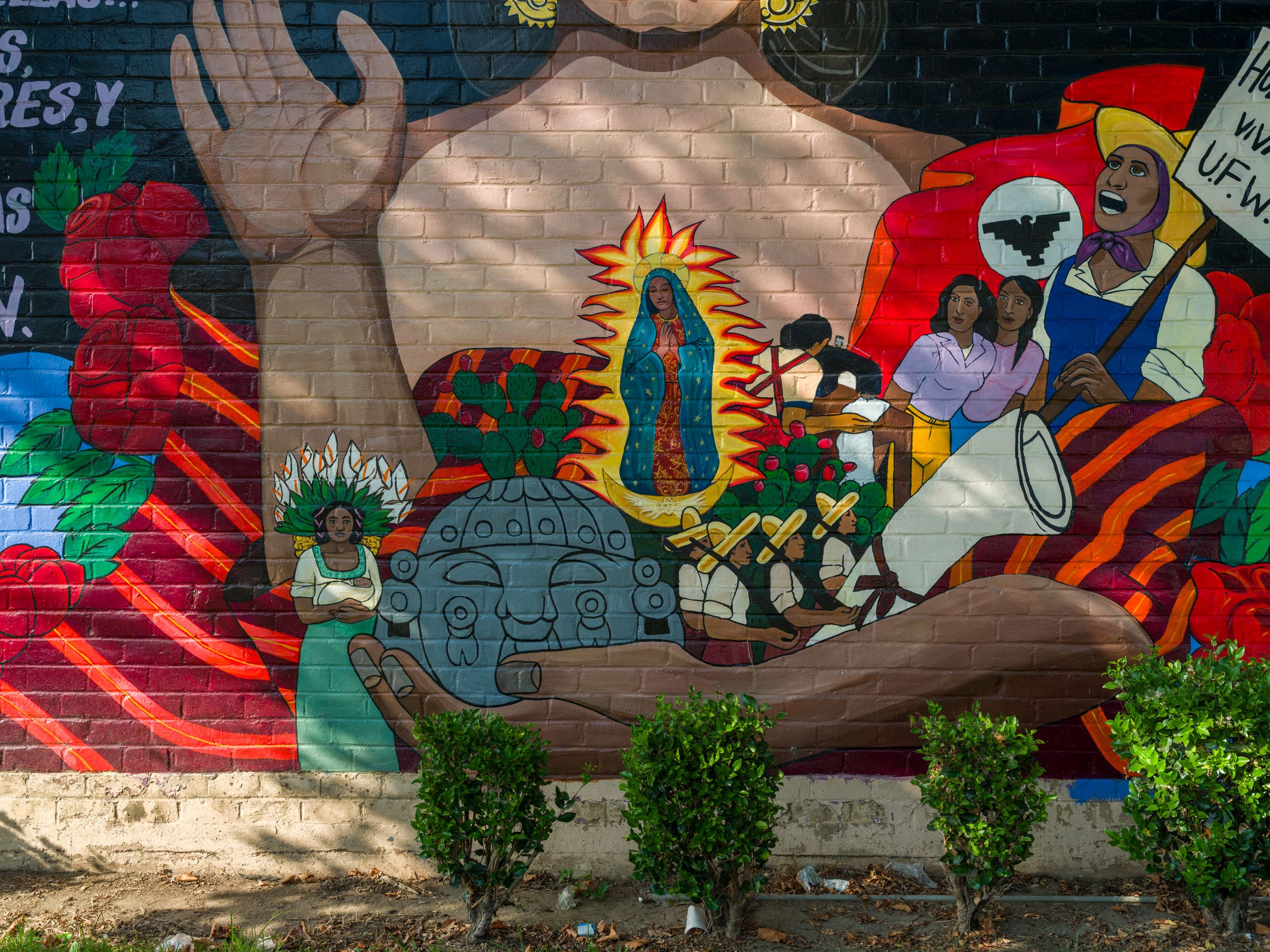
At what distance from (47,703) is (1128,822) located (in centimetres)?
554

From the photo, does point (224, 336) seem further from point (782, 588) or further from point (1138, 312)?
point (1138, 312)

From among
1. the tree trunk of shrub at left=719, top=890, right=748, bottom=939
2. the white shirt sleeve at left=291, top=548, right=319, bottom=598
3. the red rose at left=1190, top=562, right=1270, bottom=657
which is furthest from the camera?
the white shirt sleeve at left=291, top=548, right=319, bottom=598

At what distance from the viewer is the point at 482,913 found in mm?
3641

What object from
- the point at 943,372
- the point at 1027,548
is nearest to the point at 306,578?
the point at 943,372

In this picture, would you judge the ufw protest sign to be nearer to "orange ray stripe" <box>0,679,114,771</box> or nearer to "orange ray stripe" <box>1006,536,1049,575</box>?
"orange ray stripe" <box>1006,536,1049,575</box>

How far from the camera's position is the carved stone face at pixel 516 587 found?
4.27 metres

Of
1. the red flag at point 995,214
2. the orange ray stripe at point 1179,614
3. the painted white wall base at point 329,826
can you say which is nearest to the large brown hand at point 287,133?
the red flag at point 995,214

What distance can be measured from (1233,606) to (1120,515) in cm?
72

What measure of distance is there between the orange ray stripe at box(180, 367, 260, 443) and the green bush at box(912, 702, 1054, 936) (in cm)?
358

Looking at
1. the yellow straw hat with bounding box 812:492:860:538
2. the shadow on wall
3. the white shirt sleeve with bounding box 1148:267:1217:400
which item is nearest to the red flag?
the white shirt sleeve with bounding box 1148:267:1217:400

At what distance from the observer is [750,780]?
3.50 meters

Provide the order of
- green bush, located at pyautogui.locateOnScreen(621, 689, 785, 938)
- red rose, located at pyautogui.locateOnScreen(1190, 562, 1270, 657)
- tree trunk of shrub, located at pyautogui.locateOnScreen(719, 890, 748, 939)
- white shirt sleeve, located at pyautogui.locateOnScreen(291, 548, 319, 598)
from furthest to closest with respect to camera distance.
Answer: white shirt sleeve, located at pyautogui.locateOnScreen(291, 548, 319, 598), red rose, located at pyautogui.locateOnScreen(1190, 562, 1270, 657), tree trunk of shrub, located at pyautogui.locateOnScreen(719, 890, 748, 939), green bush, located at pyautogui.locateOnScreen(621, 689, 785, 938)

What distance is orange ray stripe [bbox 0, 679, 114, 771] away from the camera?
14.2ft

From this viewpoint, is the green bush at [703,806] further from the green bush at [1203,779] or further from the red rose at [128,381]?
the red rose at [128,381]
